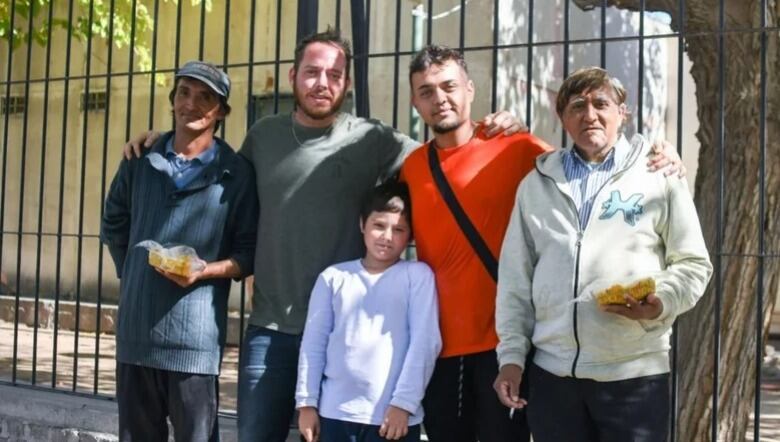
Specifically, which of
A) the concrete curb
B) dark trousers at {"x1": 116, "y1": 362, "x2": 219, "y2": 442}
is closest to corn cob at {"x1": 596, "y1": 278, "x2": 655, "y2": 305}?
dark trousers at {"x1": 116, "y1": 362, "x2": 219, "y2": 442}

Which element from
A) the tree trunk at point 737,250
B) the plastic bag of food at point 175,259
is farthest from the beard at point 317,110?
the tree trunk at point 737,250

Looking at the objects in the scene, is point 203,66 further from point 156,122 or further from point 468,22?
point 156,122

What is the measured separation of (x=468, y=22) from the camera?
10148mm

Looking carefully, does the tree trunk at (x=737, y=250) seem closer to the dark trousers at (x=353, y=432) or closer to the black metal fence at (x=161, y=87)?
the dark trousers at (x=353, y=432)

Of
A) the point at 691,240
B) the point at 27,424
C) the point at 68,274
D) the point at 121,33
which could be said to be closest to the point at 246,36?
the point at 121,33

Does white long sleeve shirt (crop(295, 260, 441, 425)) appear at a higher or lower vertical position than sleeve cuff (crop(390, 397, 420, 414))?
higher

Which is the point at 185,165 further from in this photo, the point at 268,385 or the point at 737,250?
the point at 737,250

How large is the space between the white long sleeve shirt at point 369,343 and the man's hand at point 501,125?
0.56 metres

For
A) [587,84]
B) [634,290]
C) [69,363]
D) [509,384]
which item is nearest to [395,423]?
[509,384]

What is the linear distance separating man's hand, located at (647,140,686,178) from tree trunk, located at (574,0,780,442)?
7.17 ft

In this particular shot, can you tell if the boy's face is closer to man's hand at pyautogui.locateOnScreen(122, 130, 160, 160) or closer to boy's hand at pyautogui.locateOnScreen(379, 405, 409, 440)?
boy's hand at pyautogui.locateOnScreen(379, 405, 409, 440)

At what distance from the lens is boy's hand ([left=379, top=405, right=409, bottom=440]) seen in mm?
3469

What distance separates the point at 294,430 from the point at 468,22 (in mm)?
6180

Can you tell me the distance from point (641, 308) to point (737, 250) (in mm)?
2677
